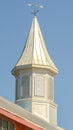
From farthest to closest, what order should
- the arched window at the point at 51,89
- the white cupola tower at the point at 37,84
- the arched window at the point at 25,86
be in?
the arched window at the point at 51,89
the arched window at the point at 25,86
the white cupola tower at the point at 37,84

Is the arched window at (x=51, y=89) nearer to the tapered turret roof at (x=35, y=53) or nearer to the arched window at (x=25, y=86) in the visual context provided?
the tapered turret roof at (x=35, y=53)

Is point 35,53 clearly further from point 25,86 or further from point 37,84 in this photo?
point 25,86

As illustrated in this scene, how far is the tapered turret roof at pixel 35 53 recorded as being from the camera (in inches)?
2623

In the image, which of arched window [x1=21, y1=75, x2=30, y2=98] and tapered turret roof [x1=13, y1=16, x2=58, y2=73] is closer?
arched window [x1=21, y1=75, x2=30, y2=98]

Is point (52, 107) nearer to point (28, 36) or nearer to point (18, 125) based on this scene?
point (28, 36)

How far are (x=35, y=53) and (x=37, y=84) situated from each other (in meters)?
3.74

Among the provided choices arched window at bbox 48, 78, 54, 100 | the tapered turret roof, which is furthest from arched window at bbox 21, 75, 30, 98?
arched window at bbox 48, 78, 54, 100

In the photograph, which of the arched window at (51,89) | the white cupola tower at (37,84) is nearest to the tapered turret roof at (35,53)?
the white cupola tower at (37,84)

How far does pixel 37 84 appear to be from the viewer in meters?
65.6

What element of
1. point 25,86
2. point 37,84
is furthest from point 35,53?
point 25,86

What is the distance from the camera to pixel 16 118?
4338 centimetres

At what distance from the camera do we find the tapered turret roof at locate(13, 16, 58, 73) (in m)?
66.6

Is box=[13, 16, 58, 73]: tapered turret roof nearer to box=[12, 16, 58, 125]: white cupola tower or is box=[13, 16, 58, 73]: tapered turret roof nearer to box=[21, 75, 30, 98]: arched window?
box=[12, 16, 58, 125]: white cupola tower

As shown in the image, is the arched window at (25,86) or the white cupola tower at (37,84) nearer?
the white cupola tower at (37,84)
